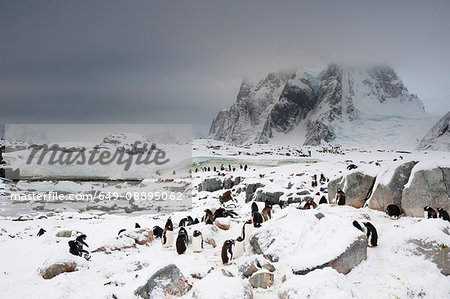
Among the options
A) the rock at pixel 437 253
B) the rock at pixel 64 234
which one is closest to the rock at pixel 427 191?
the rock at pixel 437 253

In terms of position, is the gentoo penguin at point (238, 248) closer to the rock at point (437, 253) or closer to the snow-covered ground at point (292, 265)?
the snow-covered ground at point (292, 265)

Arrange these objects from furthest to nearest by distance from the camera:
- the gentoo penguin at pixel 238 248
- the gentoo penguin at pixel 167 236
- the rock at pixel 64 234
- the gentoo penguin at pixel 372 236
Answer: the rock at pixel 64 234
the gentoo penguin at pixel 167 236
the gentoo penguin at pixel 238 248
the gentoo penguin at pixel 372 236

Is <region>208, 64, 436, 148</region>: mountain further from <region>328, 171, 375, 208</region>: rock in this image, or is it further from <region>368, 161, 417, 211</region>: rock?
<region>368, 161, 417, 211</region>: rock

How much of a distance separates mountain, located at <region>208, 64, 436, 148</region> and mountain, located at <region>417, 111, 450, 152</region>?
1273 cm

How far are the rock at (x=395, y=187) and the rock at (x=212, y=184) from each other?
16.2m

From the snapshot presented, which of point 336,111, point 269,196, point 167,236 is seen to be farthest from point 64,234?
point 336,111

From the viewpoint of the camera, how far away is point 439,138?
4644 centimetres

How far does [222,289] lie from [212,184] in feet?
65.4

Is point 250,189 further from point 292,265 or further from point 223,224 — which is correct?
point 292,265

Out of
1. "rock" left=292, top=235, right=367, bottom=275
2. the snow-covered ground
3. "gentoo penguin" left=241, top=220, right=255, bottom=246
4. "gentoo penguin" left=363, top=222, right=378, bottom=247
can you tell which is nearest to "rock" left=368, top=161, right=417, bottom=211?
the snow-covered ground

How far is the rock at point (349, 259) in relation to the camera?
5125 mm

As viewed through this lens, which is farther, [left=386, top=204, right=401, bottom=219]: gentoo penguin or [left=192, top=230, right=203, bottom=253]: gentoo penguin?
[left=192, top=230, right=203, bottom=253]: gentoo penguin

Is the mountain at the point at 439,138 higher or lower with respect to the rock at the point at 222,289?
higher

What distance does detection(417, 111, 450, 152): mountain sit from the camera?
44969 mm
